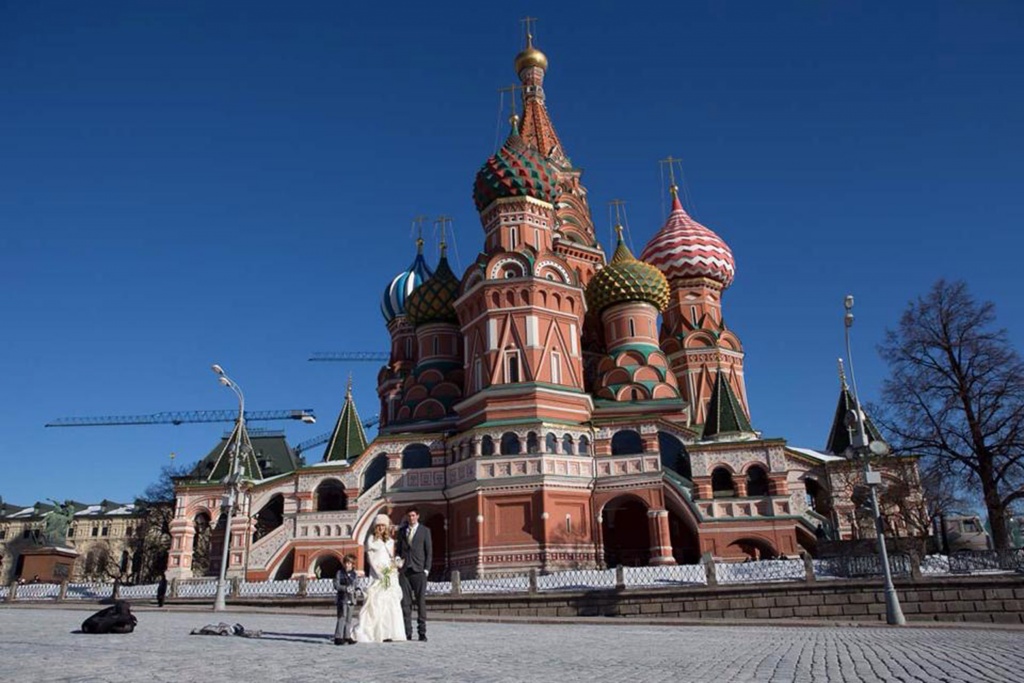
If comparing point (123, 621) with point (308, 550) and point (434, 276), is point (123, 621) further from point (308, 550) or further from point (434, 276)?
point (434, 276)

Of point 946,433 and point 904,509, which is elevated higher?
point 946,433

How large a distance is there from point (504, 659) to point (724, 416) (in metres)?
26.0

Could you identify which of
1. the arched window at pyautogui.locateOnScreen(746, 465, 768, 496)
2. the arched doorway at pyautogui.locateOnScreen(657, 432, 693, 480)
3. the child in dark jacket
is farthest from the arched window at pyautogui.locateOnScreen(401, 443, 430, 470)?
the child in dark jacket

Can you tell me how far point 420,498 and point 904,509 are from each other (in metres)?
19.3

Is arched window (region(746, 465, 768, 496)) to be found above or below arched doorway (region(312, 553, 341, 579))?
above

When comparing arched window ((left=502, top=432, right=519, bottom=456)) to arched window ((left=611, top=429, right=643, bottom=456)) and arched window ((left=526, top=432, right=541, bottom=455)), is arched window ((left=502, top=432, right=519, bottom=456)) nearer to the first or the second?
arched window ((left=526, top=432, right=541, bottom=455))

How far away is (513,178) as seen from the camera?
37.6 meters

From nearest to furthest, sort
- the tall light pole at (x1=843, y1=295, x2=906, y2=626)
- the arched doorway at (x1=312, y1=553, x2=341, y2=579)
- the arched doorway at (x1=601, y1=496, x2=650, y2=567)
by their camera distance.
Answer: the tall light pole at (x1=843, y1=295, x2=906, y2=626), the arched doorway at (x1=601, y1=496, x2=650, y2=567), the arched doorway at (x1=312, y1=553, x2=341, y2=579)

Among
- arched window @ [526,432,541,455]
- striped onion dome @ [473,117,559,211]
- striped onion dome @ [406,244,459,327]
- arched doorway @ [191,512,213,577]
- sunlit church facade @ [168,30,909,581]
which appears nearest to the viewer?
sunlit church facade @ [168,30,909,581]

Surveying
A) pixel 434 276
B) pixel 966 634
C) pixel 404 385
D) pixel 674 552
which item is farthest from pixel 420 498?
pixel 966 634

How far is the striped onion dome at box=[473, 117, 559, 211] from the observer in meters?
37.7

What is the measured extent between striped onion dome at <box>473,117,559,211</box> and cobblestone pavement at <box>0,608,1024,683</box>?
92.8 feet

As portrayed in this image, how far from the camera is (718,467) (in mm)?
31234

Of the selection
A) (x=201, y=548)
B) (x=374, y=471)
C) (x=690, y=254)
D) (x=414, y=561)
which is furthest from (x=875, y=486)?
(x=201, y=548)
